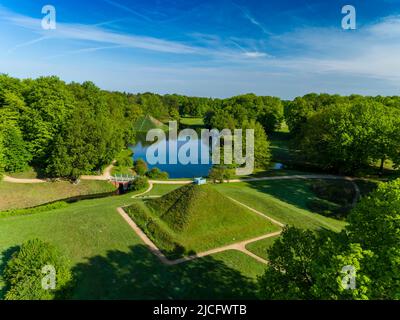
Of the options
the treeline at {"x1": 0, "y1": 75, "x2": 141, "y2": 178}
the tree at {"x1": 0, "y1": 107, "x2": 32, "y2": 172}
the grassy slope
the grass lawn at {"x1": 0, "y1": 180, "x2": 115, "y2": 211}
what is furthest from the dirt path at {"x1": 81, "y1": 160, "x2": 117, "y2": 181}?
the grassy slope

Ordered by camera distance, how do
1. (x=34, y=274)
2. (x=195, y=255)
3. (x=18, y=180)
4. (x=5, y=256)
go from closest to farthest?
(x=34, y=274) < (x=5, y=256) < (x=195, y=255) < (x=18, y=180)

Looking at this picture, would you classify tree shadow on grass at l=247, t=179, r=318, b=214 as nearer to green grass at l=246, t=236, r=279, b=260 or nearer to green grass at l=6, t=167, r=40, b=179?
green grass at l=246, t=236, r=279, b=260

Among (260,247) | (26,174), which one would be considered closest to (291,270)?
(260,247)

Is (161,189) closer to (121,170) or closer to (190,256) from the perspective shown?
(121,170)

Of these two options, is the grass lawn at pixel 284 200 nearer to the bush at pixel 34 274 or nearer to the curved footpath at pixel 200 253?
the curved footpath at pixel 200 253
